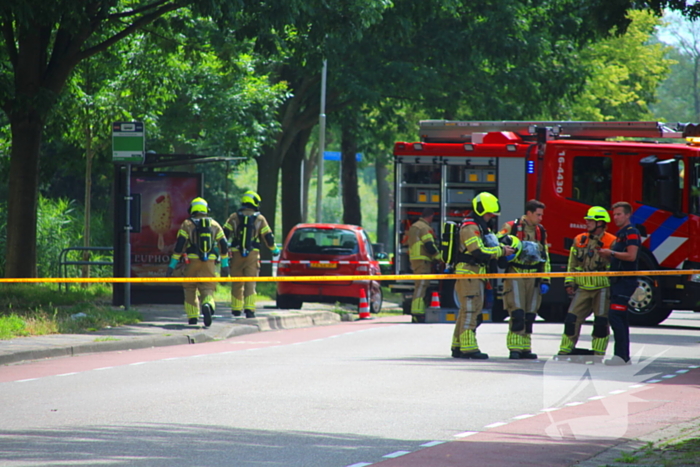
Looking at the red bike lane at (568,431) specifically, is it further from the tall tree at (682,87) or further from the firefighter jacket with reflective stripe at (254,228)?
the tall tree at (682,87)

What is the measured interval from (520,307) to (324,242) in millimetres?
7759

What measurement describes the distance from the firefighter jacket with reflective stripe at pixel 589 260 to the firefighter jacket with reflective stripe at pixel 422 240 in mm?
6006

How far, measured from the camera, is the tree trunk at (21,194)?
59.5 ft

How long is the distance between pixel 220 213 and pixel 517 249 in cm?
3205

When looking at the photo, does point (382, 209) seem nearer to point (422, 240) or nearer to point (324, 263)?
point (324, 263)

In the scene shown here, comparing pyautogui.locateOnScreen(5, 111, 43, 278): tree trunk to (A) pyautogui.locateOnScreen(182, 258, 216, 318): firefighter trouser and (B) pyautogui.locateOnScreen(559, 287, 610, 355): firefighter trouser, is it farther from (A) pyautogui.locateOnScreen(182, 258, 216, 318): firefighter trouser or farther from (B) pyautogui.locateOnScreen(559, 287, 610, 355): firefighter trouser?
(B) pyautogui.locateOnScreen(559, 287, 610, 355): firefighter trouser

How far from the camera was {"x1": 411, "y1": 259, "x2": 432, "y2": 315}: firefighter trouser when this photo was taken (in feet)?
62.2

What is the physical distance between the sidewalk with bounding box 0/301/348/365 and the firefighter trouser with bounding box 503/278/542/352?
4542mm

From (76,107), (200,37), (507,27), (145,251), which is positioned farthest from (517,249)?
(507,27)

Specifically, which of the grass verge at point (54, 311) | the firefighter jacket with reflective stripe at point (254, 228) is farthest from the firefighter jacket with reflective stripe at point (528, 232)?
the grass verge at point (54, 311)

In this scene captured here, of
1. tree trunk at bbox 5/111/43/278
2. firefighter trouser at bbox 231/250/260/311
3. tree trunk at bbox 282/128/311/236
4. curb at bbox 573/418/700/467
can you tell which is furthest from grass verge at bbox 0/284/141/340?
tree trunk at bbox 282/128/311/236

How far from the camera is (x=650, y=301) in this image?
58.9 feet

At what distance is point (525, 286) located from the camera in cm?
1300

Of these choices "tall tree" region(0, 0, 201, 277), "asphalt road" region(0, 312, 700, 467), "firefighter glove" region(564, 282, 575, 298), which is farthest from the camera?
"tall tree" region(0, 0, 201, 277)
